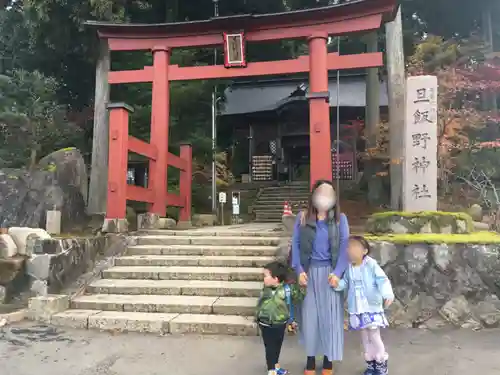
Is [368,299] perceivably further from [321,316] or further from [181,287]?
[181,287]

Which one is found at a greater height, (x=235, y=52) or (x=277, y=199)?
(x=235, y=52)

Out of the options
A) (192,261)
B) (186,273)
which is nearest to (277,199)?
(192,261)

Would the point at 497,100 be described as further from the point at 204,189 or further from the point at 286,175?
the point at 204,189

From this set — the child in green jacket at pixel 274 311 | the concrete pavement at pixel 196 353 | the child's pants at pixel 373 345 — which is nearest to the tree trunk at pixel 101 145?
the concrete pavement at pixel 196 353

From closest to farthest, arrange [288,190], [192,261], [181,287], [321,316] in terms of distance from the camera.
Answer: [321,316] < [181,287] < [192,261] < [288,190]

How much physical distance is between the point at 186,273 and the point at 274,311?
9.45 ft

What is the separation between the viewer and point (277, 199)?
17.7m

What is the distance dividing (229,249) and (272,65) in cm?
423

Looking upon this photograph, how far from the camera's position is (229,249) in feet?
21.8

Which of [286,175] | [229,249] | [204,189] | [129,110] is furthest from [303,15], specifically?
[286,175]

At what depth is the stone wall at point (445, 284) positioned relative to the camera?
200 inches

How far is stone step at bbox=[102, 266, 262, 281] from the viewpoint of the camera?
235 inches

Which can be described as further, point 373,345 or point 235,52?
point 235,52

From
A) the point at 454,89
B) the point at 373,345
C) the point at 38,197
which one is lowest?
the point at 373,345
